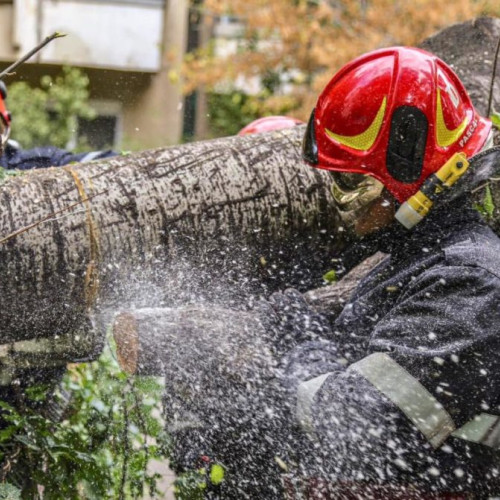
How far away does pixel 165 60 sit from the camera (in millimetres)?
15781

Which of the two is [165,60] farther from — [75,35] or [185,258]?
[185,258]

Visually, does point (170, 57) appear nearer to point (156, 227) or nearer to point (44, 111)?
point (44, 111)

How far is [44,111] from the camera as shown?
1453 cm

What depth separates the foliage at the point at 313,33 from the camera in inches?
464

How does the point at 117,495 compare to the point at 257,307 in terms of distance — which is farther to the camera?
the point at 117,495

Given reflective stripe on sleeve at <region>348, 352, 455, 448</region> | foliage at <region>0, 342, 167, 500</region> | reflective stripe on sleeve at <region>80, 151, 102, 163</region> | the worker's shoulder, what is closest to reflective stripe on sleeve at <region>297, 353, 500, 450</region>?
reflective stripe on sleeve at <region>348, 352, 455, 448</region>

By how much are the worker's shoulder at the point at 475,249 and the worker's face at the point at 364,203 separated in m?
0.29

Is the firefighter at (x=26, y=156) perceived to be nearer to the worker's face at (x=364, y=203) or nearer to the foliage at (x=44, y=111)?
the worker's face at (x=364, y=203)

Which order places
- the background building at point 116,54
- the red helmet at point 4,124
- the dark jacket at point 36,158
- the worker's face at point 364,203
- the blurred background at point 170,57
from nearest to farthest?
1. the worker's face at point 364,203
2. the red helmet at point 4,124
3. the dark jacket at point 36,158
4. the blurred background at point 170,57
5. the background building at point 116,54

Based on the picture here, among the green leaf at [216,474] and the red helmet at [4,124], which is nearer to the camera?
the green leaf at [216,474]

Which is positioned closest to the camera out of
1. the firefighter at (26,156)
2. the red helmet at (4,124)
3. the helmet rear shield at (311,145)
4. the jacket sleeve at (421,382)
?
the jacket sleeve at (421,382)

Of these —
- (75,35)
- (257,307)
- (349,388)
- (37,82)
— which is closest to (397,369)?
(349,388)

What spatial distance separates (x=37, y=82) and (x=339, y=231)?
12859mm

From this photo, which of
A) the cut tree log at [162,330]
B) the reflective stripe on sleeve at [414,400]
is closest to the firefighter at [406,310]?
the reflective stripe on sleeve at [414,400]
